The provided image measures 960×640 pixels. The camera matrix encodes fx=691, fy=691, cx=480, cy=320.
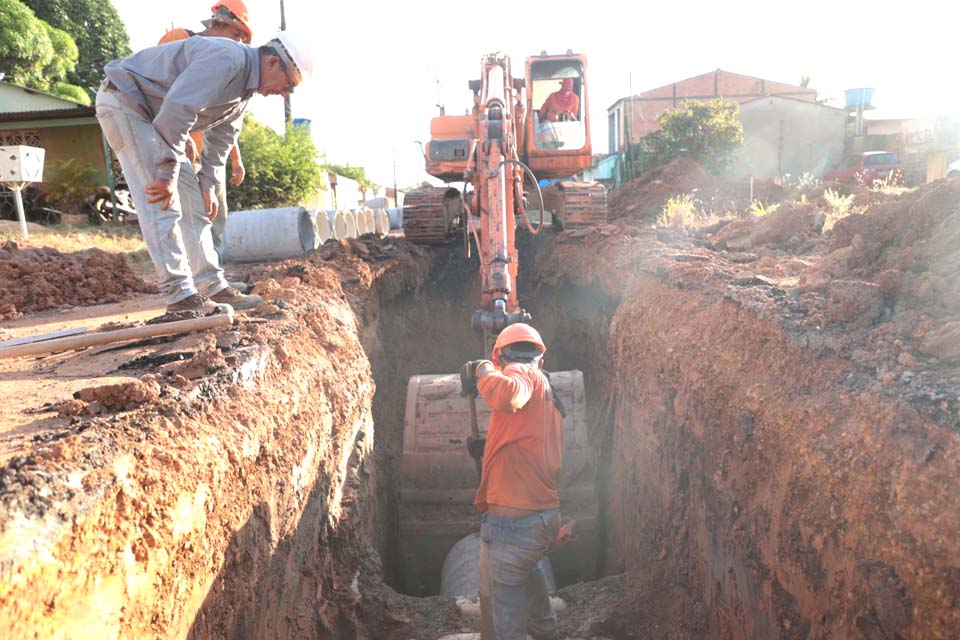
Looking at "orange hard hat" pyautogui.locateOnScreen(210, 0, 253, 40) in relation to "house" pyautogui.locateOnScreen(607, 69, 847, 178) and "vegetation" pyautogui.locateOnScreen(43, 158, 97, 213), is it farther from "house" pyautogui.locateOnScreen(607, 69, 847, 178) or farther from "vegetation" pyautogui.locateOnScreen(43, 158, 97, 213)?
"house" pyautogui.locateOnScreen(607, 69, 847, 178)

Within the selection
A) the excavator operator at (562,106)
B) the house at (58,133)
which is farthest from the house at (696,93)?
the excavator operator at (562,106)

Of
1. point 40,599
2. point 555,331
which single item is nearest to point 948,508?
point 40,599

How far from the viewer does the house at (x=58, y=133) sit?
1523 cm

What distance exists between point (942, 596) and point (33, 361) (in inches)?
165

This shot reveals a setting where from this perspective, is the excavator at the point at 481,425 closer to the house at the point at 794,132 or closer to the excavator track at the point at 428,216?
the excavator track at the point at 428,216

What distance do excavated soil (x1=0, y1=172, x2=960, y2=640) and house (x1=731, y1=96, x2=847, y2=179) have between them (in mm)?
22661

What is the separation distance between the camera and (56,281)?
6.73 metres

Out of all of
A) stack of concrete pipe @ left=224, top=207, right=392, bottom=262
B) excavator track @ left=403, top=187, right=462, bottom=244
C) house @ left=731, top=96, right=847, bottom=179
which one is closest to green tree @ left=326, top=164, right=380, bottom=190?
house @ left=731, top=96, right=847, bottom=179

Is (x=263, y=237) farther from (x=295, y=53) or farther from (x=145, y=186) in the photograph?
(x=295, y=53)

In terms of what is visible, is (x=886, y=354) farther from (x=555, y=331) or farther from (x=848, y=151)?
(x=848, y=151)

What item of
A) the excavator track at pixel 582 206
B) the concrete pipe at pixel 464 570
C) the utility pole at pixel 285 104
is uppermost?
the utility pole at pixel 285 104

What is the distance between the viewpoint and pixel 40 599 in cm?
168

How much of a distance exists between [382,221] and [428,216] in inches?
429

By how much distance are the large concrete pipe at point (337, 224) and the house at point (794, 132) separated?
60.9 ft
